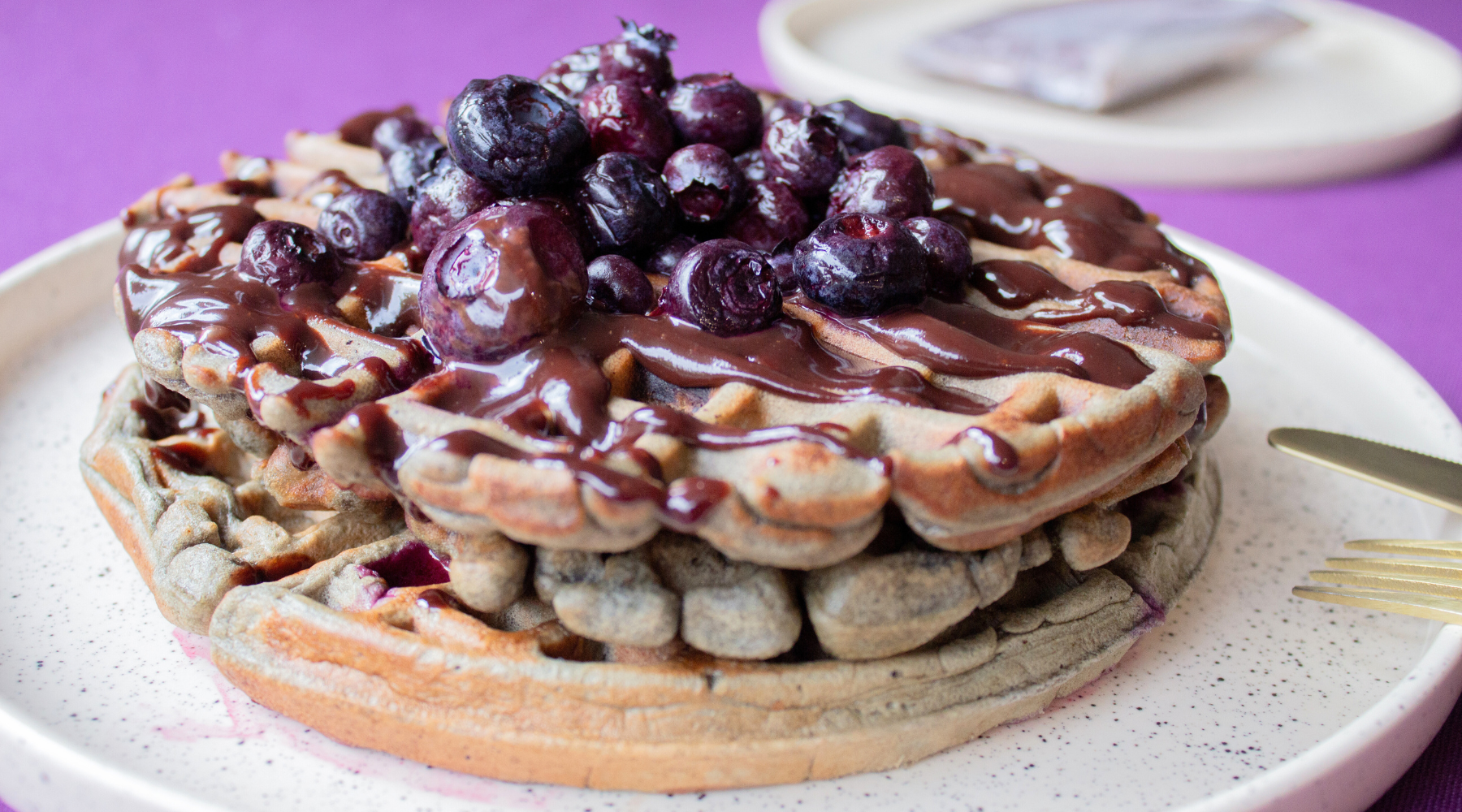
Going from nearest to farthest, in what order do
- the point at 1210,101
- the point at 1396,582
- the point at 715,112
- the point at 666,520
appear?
the point at 666,520 < the point at 1396,582 < the point at 715,112 < the point at 1210,101

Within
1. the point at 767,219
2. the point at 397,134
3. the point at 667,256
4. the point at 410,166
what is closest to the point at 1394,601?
the point at 767,219

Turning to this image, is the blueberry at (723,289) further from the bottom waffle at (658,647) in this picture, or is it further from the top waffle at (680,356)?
the bottom waffle at (658,647)

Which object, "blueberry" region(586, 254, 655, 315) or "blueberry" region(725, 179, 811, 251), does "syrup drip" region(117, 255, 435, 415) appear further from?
"blueberry" region(725, 179, 811, 251)

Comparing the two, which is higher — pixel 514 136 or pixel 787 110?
pixel 514 136

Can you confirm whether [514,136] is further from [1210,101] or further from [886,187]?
[1210,101]

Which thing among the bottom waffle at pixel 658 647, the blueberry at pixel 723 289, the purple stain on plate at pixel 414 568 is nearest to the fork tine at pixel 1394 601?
the bottom waffle at pixel 658 647
